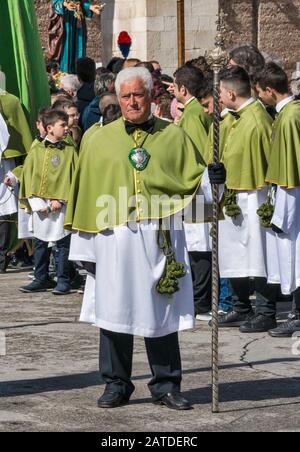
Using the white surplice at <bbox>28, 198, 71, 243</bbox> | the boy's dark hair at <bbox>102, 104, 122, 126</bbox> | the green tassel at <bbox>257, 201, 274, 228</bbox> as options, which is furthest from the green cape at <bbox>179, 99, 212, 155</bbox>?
the white surplice at <bbox>28, 198, 71, 243</bbox>

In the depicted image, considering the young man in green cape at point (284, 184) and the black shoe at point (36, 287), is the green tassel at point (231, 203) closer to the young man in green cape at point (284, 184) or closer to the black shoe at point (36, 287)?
the young man in green cape at point (284, 184)

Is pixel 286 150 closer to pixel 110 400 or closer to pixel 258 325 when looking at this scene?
pixel 258 325

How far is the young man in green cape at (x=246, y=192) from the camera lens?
1029cm

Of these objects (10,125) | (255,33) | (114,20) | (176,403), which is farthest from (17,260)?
(255,33)

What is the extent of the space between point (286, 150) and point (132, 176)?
91.5 inches

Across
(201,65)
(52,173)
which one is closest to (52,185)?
(52,173)

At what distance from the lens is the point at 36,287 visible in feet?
40.8

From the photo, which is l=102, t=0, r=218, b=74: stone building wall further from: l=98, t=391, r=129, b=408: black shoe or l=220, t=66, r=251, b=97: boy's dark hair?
l=98, t=391, r=129, b=408: black shoe

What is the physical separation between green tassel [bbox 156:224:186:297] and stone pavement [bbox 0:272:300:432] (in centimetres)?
65

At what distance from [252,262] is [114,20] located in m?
13.1

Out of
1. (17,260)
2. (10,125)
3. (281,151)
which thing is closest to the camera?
(281,151)

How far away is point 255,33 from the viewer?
24484 millimetres

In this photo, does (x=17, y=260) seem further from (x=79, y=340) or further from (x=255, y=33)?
(x=255, y=33)
